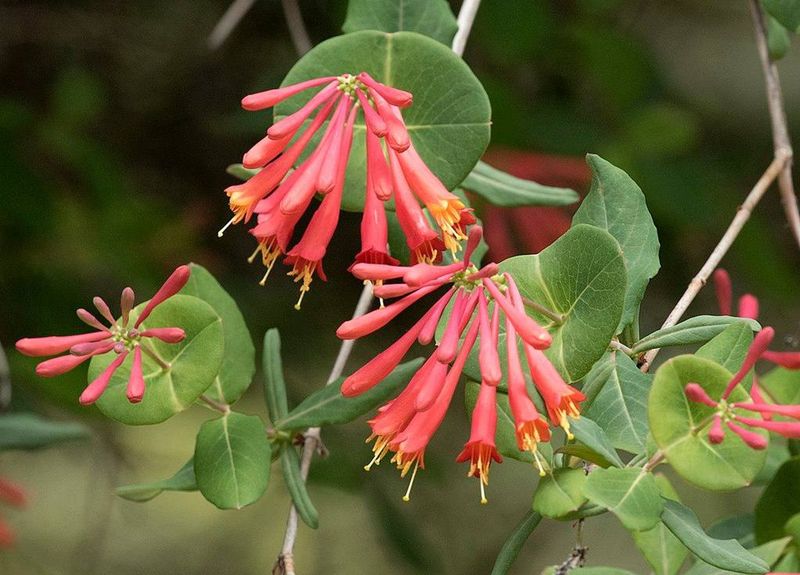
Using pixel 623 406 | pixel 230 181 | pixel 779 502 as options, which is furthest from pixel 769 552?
pixel 230 181

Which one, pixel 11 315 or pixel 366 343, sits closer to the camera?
pixel 11 315

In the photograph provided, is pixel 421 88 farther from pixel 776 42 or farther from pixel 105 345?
pixel 776 42

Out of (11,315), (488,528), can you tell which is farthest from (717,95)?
(11,315)

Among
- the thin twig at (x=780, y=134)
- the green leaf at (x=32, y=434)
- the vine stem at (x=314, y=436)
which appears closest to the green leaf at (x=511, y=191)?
the vine stem at (x=314, y=436)

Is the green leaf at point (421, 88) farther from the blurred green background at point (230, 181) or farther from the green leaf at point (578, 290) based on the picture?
the blurred green background at point (230, 181)

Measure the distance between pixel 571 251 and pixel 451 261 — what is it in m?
0.17

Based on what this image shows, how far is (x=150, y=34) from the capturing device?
2293 mm

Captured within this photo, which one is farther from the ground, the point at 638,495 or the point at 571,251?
the point at 571,251

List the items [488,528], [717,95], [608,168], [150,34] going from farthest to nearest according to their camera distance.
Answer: [488,528] < [717,95] < [150,34] < [608,168]

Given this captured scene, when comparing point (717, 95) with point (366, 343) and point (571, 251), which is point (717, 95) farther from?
point (571, 251)

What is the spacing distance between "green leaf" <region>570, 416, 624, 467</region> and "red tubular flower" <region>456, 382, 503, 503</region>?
0.06 meters

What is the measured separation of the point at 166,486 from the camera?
0.97 m

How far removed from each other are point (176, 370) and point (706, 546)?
0.42m

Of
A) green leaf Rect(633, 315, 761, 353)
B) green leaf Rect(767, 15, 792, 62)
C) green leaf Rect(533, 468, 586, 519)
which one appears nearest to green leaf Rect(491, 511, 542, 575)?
green leaf Rect(533, 468, 586, 519)
